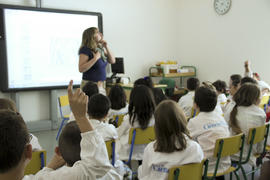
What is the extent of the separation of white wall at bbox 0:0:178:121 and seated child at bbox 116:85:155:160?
3.04 metres

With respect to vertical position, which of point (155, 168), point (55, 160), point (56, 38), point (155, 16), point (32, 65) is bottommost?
point (155, 168)

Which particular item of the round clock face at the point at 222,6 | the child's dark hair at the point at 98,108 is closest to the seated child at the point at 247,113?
the child's dark hair at the point at 98,108

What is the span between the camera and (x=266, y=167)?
3.25 ft

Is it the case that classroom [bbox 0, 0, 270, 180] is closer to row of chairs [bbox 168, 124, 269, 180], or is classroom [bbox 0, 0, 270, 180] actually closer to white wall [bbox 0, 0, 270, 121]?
white wall [bbox 0, 0, 270, 121]

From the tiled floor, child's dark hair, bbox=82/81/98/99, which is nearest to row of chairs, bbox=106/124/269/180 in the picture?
child's dark hair, bbox=82/81/98/99

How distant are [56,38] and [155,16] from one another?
2.56m

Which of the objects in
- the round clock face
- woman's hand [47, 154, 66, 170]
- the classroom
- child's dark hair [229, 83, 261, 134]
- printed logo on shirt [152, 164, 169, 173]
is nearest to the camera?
woman's hand [47, 154, 66, 170]

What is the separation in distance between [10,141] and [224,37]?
570cm

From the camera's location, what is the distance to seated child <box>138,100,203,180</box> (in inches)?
64.9

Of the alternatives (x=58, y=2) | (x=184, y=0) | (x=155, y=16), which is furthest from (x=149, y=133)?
(x=184, y=0)

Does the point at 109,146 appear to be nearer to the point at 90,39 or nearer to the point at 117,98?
the point at 117,98

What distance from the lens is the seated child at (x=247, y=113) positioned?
262 cm

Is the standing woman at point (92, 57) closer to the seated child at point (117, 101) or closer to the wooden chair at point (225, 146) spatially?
the seated child at point (117, 101)

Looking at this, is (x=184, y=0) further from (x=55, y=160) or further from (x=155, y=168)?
(x=55, y=160)
